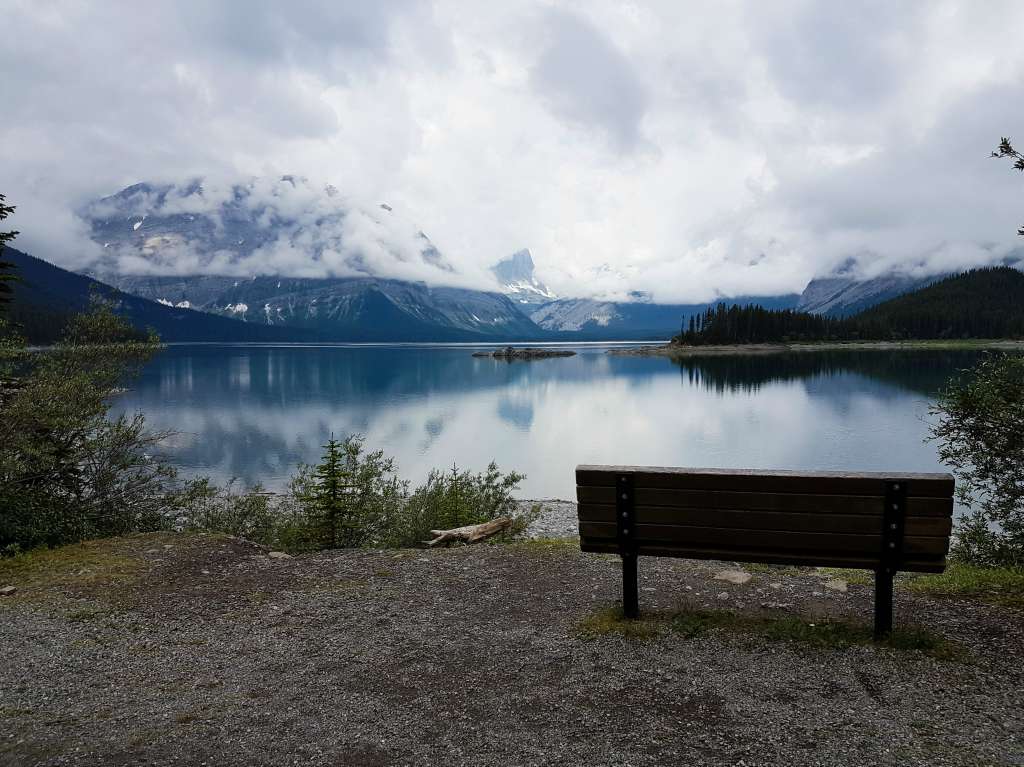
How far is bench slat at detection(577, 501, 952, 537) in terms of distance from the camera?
237 inches

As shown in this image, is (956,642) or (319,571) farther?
(319,571)

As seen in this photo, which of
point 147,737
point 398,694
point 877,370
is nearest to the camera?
point 147,737

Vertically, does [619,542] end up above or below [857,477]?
below

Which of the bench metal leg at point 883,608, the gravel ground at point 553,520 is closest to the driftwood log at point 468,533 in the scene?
the gravel ground at point 553,520

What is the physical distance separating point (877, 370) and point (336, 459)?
390 feet

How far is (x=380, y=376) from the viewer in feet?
395

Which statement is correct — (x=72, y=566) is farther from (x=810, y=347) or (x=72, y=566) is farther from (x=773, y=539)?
(x=810, y=347)

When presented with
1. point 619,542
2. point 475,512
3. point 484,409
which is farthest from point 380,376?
point 619,542

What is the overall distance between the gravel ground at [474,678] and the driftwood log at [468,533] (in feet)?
13.3

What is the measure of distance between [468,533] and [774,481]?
8474mm

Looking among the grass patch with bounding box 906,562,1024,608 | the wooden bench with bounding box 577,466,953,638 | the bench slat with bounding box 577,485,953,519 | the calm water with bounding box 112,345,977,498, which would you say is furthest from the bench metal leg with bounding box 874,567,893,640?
the calm water with bounding box 112,345,977,498

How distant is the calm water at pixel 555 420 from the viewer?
39.7m

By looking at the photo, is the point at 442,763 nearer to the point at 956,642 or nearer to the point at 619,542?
the point at 619,542

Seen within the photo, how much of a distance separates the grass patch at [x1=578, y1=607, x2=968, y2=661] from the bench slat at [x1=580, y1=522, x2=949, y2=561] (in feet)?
3.24
